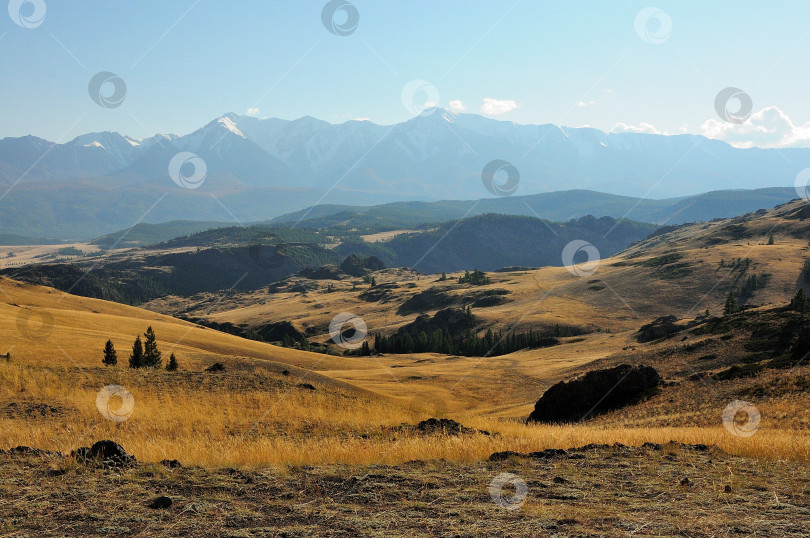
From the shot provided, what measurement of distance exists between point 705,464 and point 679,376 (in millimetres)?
24561

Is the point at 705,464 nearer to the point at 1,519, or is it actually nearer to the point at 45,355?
the point at 1,519

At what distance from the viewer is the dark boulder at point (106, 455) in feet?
32.1

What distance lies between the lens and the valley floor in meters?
6.96

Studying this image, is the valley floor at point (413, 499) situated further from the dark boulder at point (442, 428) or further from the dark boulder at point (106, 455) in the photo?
the dark boulder at point (442, 428)

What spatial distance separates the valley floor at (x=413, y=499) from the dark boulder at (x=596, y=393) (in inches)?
708

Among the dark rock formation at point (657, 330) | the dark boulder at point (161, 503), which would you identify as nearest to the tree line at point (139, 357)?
the dark boulder at point (161, 503)

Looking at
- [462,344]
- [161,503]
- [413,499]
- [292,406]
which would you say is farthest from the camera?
[462,344]

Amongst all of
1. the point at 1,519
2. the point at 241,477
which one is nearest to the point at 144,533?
the point at 1,519

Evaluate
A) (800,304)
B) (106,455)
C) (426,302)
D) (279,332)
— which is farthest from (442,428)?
(426,302)

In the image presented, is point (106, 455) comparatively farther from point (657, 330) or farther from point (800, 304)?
point (657, 330)

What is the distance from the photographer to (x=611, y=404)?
94.3ft

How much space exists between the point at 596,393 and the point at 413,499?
23.2m

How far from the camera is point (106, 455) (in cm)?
1005

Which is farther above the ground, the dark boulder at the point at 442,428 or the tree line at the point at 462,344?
the dark boulder at the point at 442,428
